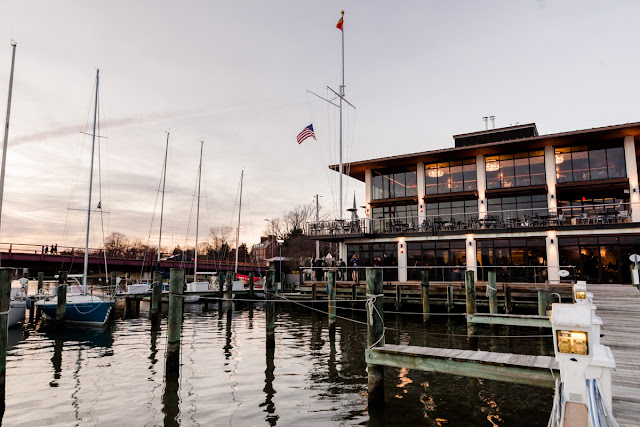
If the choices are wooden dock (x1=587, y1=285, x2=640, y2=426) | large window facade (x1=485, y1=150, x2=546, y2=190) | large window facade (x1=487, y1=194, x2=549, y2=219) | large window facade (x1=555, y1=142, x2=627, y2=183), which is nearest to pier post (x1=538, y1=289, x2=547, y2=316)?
wooden dock (x1=587, y1=285, x2=640, y2=426)

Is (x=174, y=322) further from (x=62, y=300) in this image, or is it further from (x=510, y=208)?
(x=510, y=208)

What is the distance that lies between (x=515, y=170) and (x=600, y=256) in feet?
27.6

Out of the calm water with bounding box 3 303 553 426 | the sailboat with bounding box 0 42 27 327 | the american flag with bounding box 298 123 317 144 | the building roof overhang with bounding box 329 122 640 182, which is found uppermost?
the american flag with bounding box 298 123 317 144

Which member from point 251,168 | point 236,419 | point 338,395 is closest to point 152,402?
point 236,419

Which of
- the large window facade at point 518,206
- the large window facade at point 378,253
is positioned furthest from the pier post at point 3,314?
the large window facade at point 518,206

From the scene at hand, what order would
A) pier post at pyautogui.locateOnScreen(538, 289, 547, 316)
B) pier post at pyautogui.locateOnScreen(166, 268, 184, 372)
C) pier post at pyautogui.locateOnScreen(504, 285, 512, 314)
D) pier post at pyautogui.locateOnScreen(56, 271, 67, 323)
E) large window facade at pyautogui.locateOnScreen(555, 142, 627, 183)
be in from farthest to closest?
large window facade at pyautogui.locateOnScreen(555, 142, 627, 183) < pier post at pyautogui.locateOnScreen(56, 271, 67, 323) < pier post at pyautogui.locateOnScreen(504, 285, 512, 314) < pier post at pyautogui.locateOnScreen(538, 289, 547, 316) < pier post at pyautogui.locateOnScreen(166, 268, 184, 372)

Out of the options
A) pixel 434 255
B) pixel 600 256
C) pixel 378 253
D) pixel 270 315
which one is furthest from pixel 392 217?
pixel 270 315

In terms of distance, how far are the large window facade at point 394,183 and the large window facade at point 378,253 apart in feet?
16.4

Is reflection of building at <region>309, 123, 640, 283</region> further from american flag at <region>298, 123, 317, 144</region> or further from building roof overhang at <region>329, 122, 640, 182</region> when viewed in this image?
american flag at <region>298, 123, 317, 144</region>

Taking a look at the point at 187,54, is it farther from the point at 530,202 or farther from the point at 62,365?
the point at 530,202

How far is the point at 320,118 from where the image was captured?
3969cm

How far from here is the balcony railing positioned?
25516 millimetres

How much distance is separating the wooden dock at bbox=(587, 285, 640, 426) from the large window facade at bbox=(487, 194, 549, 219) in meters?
11.1

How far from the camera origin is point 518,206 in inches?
1156
